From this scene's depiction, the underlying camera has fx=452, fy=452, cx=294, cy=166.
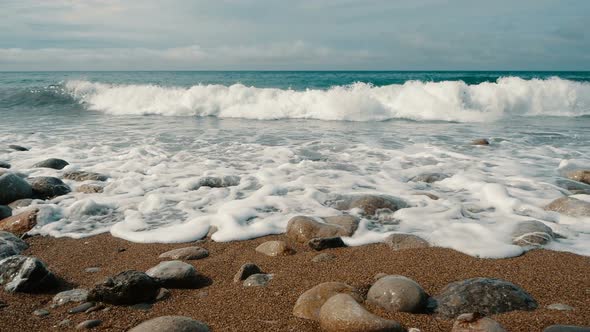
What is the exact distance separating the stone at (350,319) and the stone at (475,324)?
0.27m

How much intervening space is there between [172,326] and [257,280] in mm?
863

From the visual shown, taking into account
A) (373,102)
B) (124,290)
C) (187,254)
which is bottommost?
(187,254)

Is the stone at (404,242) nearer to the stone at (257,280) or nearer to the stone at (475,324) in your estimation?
the stone at (257,280)

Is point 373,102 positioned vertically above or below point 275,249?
above

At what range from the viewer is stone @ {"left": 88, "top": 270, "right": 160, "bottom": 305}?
8.54 feet

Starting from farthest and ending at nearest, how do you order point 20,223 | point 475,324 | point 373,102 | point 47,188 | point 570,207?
1. point 373,102
2. point 47,188
3. point 570,207
4. point 20,223
5. point 475,324

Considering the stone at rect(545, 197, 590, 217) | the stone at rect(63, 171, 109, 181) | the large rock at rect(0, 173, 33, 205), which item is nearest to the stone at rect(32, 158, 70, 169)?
the stone at rect(63, 171, 109, 181)

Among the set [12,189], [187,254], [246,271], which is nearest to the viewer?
[246,271]

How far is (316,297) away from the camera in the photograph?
98.8 inches

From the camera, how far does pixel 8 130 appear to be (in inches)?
413

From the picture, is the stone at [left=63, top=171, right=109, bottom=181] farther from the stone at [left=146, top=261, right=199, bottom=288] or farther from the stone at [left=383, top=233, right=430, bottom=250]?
the stone at [left=383, top=233, right=430, bottom=250]

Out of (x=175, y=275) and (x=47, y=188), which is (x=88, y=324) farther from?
(x=47, y=188)

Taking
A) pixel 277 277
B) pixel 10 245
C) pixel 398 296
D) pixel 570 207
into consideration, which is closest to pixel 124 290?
pixel 277 277

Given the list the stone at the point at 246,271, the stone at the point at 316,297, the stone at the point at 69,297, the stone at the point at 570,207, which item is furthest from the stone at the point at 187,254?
the stone at the point at 570,207
